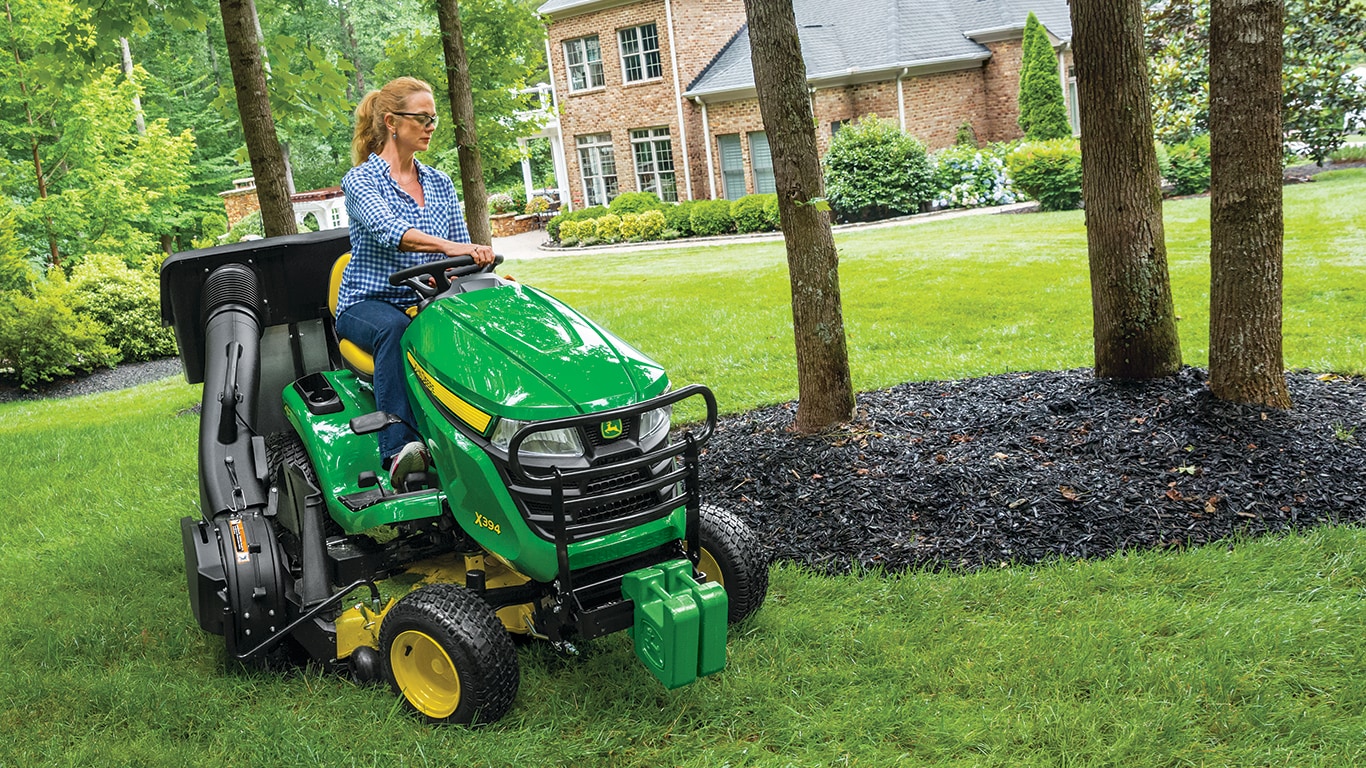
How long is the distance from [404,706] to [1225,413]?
12.1ft

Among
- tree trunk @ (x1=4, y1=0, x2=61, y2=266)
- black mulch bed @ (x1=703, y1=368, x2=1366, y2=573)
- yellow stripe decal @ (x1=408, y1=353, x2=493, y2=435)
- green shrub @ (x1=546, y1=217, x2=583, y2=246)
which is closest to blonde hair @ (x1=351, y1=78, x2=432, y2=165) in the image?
yellow stripe decal @ (x1=408, y1=353, x2=493, y2=435)

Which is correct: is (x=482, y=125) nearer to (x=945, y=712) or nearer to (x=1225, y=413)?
(x=1225, y=413)

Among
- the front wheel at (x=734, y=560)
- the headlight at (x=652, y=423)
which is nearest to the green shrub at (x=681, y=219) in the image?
the front wheel at (x=734, y=560)

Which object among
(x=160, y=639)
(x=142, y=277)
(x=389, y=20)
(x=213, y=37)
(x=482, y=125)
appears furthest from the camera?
(x=389, y=20)

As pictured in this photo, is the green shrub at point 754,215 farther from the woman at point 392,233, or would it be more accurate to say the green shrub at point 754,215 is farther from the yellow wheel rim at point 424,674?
the yellow wheel rim at point 424,674

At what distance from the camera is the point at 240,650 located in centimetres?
351

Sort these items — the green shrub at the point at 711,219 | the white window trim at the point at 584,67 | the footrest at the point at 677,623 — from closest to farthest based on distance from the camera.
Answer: the footrest at the point at 677,623, the green shrub at the point at 711,219, the white window trim at the point at 584,67

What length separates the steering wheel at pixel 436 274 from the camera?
3.53 meters

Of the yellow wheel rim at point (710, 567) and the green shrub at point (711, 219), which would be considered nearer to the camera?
the yellow wheel rim at point (710, 567)

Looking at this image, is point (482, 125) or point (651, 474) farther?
point (482, 125)

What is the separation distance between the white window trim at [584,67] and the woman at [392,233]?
2349 centimetres

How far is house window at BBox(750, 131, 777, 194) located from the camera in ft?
78.4

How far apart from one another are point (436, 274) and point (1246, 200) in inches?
137

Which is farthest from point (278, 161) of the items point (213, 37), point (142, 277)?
point (213, 37)
